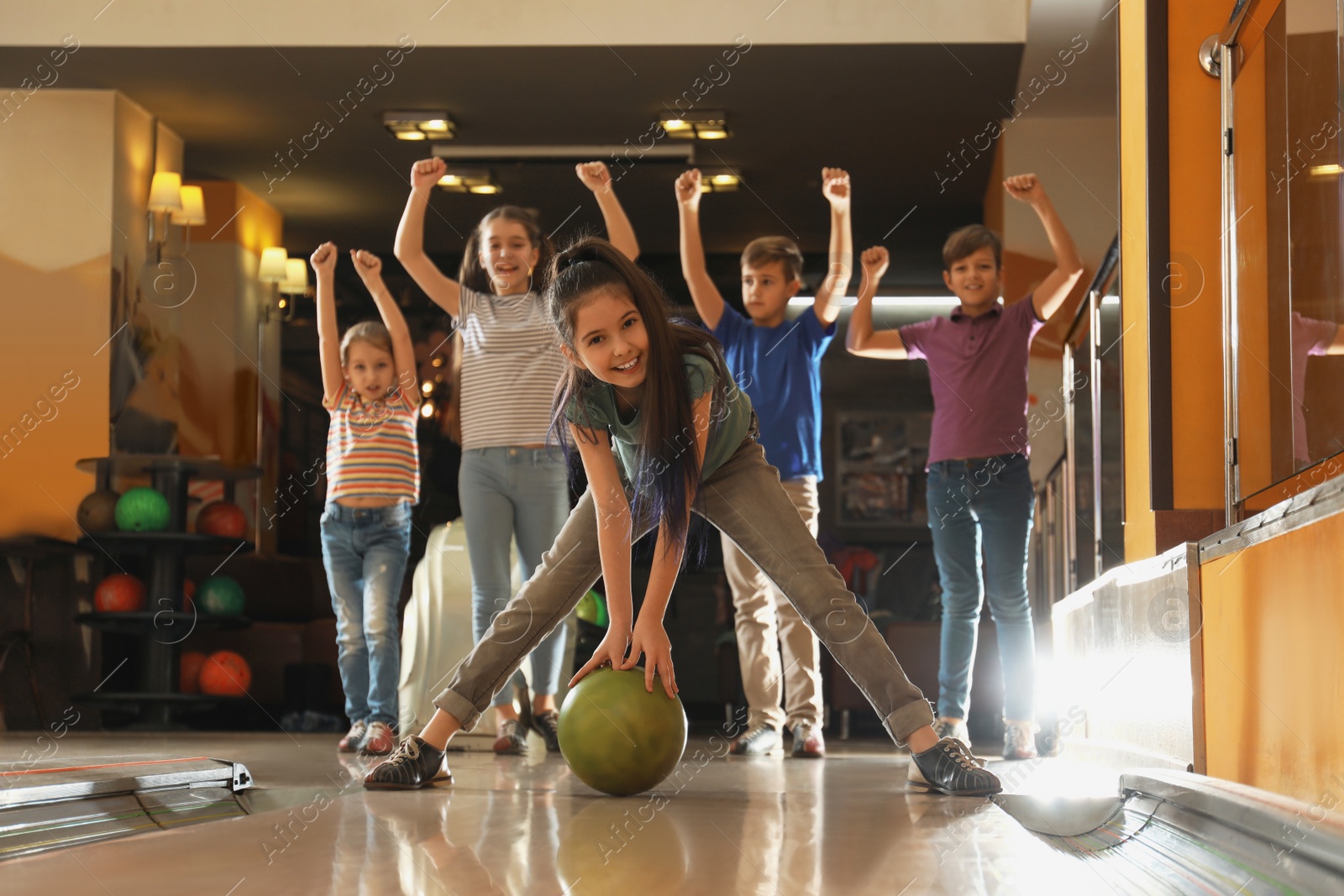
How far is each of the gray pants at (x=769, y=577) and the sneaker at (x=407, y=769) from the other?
0.09 metres

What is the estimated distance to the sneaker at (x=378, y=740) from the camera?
343 centimetres

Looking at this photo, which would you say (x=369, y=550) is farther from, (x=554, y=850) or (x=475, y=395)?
(x=554, y=850)

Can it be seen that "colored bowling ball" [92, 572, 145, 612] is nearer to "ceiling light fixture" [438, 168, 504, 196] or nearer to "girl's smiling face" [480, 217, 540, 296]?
"ceiling light fixture" [438, 168, 504, 196]

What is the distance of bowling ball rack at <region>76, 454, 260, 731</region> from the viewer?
537 cm

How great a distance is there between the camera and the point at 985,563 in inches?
136

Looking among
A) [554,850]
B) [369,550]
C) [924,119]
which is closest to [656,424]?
[554,850]

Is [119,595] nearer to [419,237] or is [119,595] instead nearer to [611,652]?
[419,237]

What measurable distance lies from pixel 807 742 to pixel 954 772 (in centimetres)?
131

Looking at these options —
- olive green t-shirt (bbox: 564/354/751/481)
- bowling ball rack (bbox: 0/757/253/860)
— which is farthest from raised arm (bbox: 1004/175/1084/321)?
bowling ball rack (bbox: 0/757/253/860)

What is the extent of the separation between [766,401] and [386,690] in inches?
56.3

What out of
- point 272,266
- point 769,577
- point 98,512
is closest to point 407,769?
point 769,577

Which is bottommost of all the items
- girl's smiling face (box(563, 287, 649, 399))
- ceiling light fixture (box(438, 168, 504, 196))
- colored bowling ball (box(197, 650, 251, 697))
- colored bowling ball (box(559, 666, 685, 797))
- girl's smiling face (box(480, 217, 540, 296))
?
colored bowling ball (box(197, 650, 251, 697))

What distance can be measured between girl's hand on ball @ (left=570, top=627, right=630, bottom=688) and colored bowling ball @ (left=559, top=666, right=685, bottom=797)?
0.06 feet

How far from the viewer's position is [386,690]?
11.8ft
